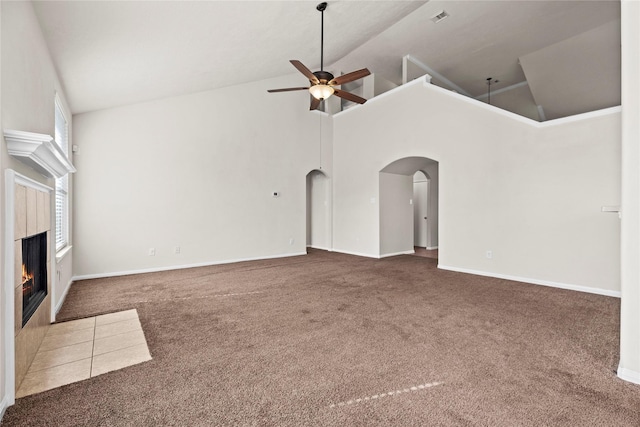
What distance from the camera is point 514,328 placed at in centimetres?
277

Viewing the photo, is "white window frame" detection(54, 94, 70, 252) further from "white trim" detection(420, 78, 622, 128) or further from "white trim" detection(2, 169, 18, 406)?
"white trim" detection(420, 78, 622, 128)

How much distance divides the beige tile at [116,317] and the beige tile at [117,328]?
3.3 inches

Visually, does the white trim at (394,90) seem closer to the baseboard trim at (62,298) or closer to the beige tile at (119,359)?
the beige tile at (119,359)

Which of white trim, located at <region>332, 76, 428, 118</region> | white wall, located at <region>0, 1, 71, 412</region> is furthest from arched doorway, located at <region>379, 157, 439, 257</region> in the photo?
white wall, located at <region>0, 1, 71, 412</region>

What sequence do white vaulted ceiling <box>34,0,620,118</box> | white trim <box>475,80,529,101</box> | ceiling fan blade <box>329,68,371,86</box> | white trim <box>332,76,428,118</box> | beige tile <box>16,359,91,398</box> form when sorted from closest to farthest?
beige tile <box>16,359,91,398</box>
white vaulted ceiling <box>34,0,620,118</box>
ceiling fan blade <box>329,68,371,86</box>
white trim <box>332,76,428,118</box>
white trim <box>475,80,529,101</box>

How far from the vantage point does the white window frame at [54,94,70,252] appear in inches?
148

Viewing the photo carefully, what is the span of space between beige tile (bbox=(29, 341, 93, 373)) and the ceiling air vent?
21.5 feet

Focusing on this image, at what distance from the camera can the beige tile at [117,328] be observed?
2.75 meters

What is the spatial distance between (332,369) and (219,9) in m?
3.43

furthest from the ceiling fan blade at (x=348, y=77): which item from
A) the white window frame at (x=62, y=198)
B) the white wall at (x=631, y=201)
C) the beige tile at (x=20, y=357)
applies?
the beige tile at (x=20, y=357)

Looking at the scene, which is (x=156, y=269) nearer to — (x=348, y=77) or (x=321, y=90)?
(x=321, y=90)

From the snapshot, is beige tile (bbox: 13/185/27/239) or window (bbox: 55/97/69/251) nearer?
beige tile (bbox: 13/185/27/239)

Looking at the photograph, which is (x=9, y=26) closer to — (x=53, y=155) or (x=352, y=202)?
(x=53, y=155)

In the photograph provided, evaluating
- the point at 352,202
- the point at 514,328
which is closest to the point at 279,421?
the point at 514,328
